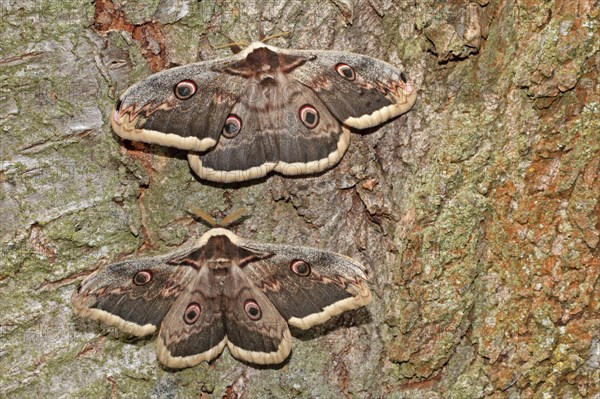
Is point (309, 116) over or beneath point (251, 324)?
over

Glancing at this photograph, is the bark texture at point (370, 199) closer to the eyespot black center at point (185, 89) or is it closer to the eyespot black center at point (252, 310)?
the eyespot black center at point (185, 89)

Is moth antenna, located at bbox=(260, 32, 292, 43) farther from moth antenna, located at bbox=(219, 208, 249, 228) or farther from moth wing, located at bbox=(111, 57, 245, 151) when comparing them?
moth antenna, located at bbox=(219, 208, 249, 228)

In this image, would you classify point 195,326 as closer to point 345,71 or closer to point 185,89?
point 185,89

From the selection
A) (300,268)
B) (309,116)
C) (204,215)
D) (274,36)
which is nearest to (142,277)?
(204,215)

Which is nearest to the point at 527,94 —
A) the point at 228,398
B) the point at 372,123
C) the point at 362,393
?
the point at 372,123

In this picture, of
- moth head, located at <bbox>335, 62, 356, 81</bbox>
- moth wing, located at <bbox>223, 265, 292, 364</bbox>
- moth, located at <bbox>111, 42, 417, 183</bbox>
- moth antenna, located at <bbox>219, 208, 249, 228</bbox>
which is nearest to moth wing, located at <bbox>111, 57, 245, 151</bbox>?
moth, located at <bbox>111, 42, 417, 183</bbox>

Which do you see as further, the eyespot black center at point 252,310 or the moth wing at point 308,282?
the eyespot black center at point 252,310

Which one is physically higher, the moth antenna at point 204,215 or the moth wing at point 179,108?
the moth wing at point 179,108

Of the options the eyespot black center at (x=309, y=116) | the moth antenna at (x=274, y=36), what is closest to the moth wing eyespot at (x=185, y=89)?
the moth antenna at (x=274, y=36)
